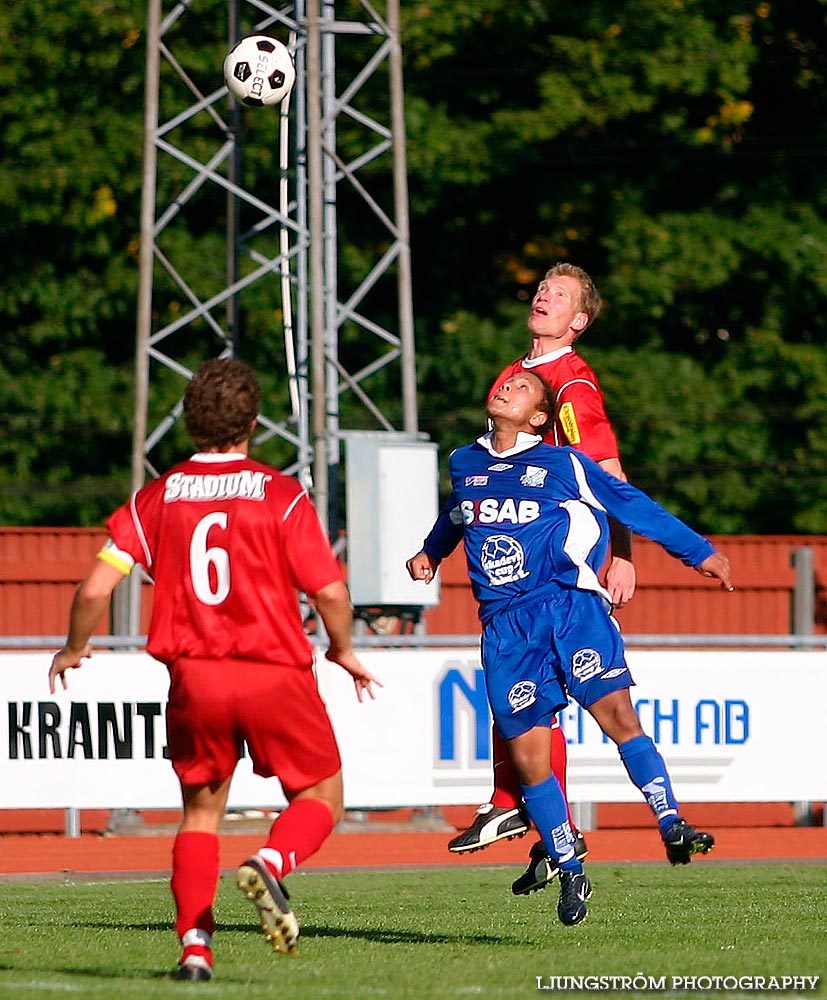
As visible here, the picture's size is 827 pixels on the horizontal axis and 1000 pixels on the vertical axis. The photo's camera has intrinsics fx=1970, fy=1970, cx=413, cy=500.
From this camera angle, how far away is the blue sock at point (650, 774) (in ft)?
22.5

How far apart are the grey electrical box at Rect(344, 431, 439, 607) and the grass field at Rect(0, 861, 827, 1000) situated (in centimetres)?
434

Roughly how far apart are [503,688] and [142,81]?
19.8 meters

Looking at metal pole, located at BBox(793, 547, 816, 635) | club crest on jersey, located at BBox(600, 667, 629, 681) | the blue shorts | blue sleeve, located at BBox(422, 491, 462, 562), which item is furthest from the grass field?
metal pole, located at BBox(793, 547, 816, 635)

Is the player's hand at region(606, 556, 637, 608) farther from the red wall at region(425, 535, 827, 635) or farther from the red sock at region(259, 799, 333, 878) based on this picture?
the red wall at region(425, 535, 827, 635)

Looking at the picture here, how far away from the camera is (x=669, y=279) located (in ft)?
84.5

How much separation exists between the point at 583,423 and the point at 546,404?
0.36 m

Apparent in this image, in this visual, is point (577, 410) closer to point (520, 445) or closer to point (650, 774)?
point (520, 445)

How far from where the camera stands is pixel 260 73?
14883 millimetres

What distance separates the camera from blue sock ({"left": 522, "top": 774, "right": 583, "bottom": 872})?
6.83 m

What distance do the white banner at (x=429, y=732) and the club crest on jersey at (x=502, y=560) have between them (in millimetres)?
5455

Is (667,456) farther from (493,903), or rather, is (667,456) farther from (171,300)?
(493,903)

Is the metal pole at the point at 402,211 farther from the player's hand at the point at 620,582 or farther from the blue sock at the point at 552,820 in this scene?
the blue sock at the point at 552,820

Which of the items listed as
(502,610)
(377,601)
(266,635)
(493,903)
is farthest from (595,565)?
(377,601)

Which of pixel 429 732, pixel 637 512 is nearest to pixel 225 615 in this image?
pixel 637 512
